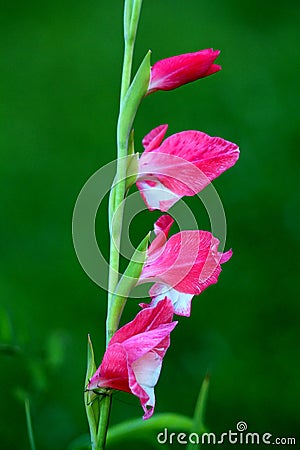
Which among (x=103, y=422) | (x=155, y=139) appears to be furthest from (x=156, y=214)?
(x=103, y=422)

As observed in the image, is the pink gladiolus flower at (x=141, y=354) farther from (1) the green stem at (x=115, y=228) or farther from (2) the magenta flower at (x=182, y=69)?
(2) the magenta flower at (x=182, y=69)

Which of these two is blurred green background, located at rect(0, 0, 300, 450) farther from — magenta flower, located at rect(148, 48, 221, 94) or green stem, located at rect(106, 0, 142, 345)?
magenta flower, located at rect(148, 48, 221, 94)

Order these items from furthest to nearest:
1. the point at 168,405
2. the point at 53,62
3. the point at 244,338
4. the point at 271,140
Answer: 1. the point at 53,62
2. the point at 271,140
3. the point at 244,338
4. the point at 168,405

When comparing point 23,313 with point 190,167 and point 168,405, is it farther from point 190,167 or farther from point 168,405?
point 190,167

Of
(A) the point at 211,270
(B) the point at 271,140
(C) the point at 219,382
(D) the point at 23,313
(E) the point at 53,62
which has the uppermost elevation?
(A) the point at 211,270

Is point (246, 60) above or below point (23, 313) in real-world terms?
above

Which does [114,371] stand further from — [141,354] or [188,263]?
[188,263]

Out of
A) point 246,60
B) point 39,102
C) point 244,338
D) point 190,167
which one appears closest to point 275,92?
point 246,60
